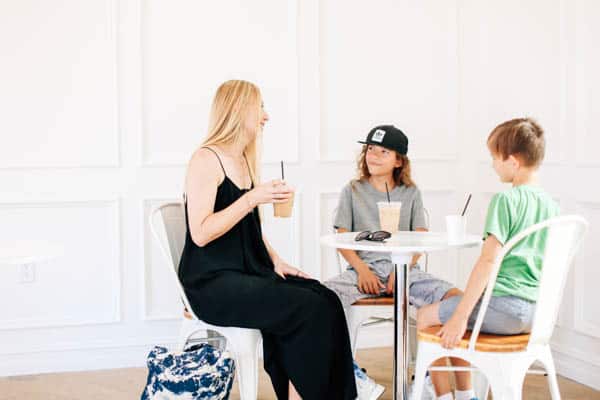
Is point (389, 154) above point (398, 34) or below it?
below

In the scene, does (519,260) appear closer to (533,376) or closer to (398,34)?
(533,376)

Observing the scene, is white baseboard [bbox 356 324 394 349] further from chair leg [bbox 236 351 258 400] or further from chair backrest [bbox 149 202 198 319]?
chair leg [bbox 236 351 258 400]

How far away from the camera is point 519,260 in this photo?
8.02 ft

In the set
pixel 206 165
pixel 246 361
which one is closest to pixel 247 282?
pixel 246 361

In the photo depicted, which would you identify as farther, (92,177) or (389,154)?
(92,177)

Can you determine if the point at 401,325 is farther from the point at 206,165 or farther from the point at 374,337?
the point at 374,337

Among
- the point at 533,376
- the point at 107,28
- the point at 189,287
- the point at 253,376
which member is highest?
the point at 107,28

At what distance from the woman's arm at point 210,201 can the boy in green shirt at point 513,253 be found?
66cm

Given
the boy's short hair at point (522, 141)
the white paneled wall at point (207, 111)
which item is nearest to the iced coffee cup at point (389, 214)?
the boy's short hair at point (522, 141)

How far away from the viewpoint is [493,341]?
7.75 feet

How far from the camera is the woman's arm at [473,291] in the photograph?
7.82 ft

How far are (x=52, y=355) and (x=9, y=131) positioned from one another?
1.02 m

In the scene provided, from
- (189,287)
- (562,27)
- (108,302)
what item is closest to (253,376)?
(189,287)

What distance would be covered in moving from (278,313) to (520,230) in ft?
2.60
